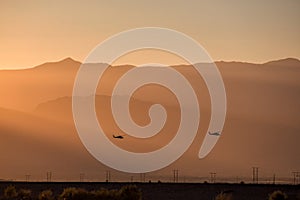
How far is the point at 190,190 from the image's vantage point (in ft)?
548

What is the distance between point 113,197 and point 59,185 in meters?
47.5

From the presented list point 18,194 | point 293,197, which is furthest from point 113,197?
Result: point 293,197

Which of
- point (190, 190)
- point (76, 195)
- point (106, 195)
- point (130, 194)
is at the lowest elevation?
point (76, 195)

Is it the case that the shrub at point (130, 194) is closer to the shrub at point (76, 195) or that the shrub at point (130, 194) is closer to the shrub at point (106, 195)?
the shrub at point (106, 195)

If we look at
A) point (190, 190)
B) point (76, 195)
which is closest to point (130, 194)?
point (76, 195)

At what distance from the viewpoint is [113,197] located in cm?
12950

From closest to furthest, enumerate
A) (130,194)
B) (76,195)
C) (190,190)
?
(76,195) < (130,194) < (190,190)

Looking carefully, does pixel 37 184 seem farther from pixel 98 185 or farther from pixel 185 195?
pixel 185 195

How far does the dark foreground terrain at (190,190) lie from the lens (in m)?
156

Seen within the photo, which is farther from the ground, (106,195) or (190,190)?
(190,190)

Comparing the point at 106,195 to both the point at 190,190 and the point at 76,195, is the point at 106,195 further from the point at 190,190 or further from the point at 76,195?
the point at 190,190

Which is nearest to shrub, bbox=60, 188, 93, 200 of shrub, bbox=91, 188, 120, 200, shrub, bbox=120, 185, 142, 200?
shrub, bbox=91, 188, 120, 200

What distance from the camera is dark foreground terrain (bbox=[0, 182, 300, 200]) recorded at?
155875mm

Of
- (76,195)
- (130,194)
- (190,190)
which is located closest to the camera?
(76,195)
